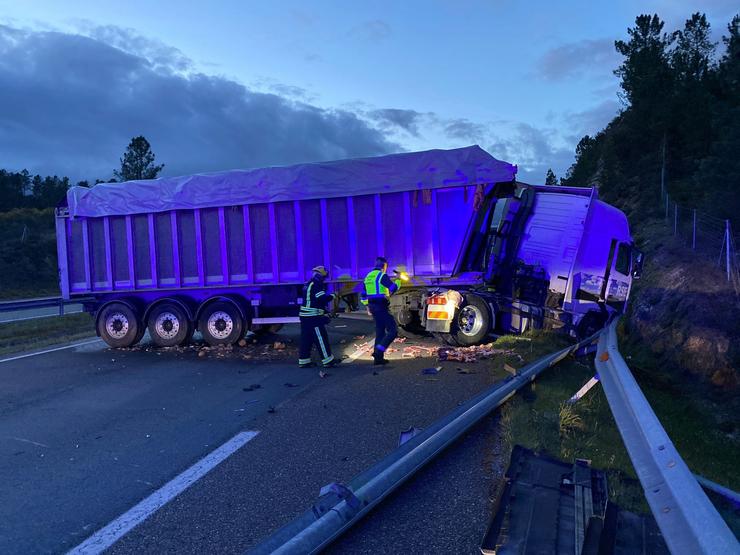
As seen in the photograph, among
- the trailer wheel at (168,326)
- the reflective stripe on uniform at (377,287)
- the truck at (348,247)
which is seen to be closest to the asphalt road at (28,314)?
the truck at (348,247)

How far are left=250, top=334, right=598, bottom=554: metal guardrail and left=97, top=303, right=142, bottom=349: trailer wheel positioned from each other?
8499 mm

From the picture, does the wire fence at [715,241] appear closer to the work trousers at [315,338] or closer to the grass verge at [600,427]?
the grass verge at [600,427]

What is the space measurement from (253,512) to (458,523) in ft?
4.21

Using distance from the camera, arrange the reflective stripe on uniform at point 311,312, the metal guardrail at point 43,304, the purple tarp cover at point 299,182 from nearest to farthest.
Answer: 1. the reflective stripe on uniform at point 311,312
2. the purple tarp cover at point 299,182
3. the metal guardrail at point 43,304

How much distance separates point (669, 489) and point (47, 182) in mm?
65925

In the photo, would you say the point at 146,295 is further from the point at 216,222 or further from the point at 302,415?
the point at 302,415

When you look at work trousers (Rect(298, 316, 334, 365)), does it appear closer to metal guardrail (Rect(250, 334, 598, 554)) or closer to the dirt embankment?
metal guardrail (Rect(250, 334, 598, 554))

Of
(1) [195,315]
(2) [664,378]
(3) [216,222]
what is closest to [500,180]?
(2) [664,378]

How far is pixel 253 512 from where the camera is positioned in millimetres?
3650

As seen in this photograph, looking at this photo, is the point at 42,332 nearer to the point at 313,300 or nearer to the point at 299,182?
the point at 299,182

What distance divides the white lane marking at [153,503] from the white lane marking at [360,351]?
4222 millimetres

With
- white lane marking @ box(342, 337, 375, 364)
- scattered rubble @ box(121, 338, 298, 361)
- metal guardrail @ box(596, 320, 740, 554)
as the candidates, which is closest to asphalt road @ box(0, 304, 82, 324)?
scattered rubble @ box(121, 338, 298, 361)

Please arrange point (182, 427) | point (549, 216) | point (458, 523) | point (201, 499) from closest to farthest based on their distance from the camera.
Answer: point (458, 523) → point (201, 499) → point (182, 427) → point (549, 216)

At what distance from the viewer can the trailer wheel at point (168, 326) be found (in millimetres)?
11328
